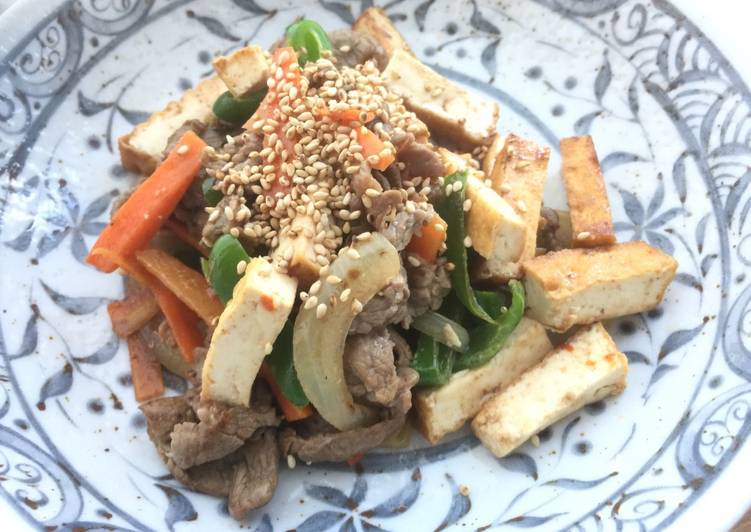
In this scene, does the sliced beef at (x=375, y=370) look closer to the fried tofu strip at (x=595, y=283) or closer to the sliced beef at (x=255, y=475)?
the sliced beef at (x=255, y=475)

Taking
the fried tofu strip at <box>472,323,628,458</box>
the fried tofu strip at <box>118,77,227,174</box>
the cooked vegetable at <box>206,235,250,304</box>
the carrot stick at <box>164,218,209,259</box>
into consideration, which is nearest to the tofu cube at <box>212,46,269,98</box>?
the fried tofu strip at <box>118,77,227,174</box>

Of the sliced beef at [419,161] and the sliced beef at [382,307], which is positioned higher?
the sliced beef at [419,161]

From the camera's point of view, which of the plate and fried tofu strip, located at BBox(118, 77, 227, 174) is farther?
fried tofu strip, located at BBox(118, 77, 227, 174)

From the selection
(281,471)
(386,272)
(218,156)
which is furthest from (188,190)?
(281,471)

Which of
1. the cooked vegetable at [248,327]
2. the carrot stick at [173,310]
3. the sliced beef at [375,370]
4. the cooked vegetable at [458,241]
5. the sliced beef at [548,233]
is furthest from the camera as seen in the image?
the sliced beef at [548,233]

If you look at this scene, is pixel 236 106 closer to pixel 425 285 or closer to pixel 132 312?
pixel 132 312

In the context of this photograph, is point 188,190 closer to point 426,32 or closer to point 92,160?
point 92,160

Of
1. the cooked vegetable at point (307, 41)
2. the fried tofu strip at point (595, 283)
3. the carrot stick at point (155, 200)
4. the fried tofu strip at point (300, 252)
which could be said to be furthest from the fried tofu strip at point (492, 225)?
the carrot stick at point (155, 200)

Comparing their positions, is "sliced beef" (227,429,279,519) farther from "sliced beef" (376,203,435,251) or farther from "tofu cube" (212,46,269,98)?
"tofu cube" (212,46,269,98)
